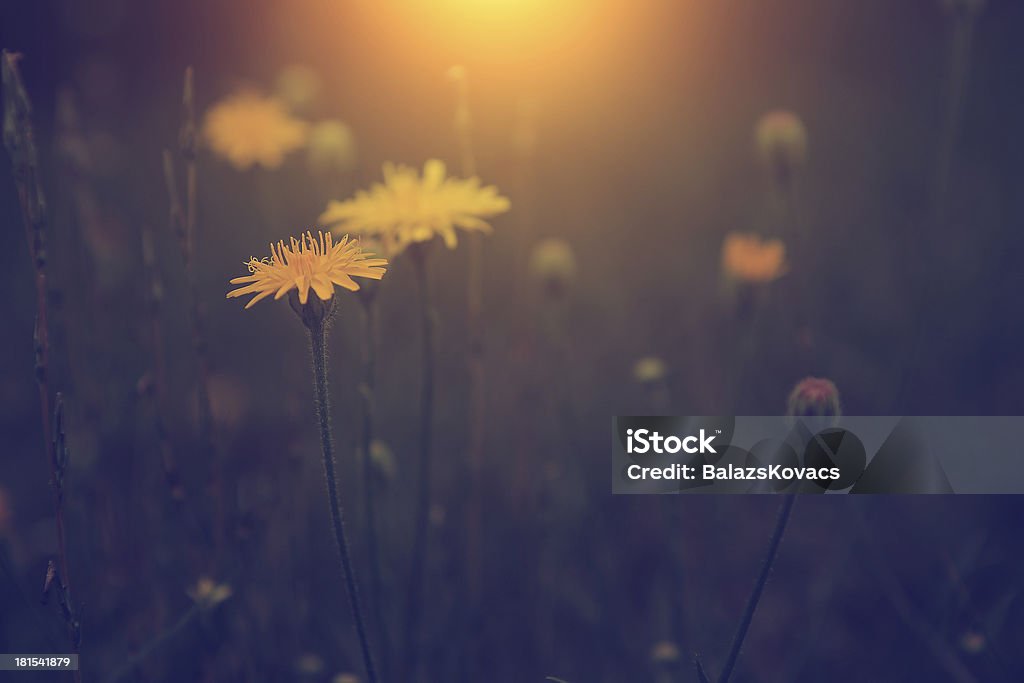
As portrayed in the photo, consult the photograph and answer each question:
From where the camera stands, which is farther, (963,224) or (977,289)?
(963,224)

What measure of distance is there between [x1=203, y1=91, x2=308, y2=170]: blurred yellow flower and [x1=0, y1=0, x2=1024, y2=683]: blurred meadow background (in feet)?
0.05

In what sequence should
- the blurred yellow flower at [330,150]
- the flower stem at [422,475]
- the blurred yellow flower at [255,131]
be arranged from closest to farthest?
the flower stem at [422,475], the blurred yellow flower at [330,150], the blurred yellow flower at [255,131]

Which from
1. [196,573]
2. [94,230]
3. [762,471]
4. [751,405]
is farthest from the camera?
[751,405]

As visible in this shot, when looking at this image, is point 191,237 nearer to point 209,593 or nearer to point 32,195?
point 32,195

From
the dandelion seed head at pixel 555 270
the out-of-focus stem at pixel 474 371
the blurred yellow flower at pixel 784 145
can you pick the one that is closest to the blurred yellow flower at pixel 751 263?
the blurred yellow flower at pixel 784 145

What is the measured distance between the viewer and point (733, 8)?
421cm

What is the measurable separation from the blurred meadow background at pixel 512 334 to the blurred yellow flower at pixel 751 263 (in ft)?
0.06

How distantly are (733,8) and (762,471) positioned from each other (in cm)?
327

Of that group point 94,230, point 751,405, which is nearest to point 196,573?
point 94,230

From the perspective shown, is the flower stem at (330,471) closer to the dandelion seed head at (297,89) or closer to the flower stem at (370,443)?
the flower stem at (370,443)

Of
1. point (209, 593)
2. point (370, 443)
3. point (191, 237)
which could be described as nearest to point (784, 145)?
point (370, 443)

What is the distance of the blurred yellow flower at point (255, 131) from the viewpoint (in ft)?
9.00

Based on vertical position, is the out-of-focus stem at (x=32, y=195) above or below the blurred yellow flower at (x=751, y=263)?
below

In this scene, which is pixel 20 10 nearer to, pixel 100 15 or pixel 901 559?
pixel 100 15
